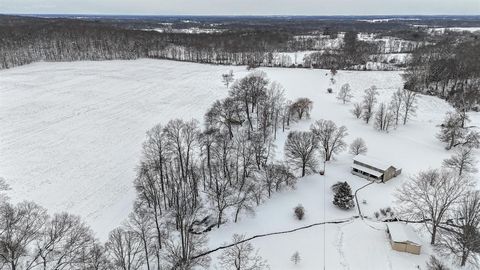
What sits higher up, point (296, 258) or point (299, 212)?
point (299, 212)

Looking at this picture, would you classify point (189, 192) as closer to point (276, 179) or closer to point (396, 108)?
point (276, 179)

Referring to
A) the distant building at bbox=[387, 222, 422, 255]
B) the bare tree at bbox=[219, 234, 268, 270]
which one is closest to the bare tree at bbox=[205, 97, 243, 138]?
the bare tree at bbox=[219, 234, 268, 270]

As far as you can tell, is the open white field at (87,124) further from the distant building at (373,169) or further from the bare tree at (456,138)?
the bare tree at (456,138)

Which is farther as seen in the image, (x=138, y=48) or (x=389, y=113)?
(x=138, y=48)

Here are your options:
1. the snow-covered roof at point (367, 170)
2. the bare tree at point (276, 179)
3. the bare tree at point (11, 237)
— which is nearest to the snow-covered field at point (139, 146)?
the bare tree at point (276, 179)

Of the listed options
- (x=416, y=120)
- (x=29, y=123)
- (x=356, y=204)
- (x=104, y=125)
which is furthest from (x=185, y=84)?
(x=356, y=204)

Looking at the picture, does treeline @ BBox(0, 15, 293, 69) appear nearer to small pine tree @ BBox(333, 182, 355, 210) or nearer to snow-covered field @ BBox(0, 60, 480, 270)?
snow-covered field @ BBox(0, 60, 480, 270)

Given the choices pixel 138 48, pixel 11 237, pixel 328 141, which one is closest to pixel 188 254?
pixel 11 237
